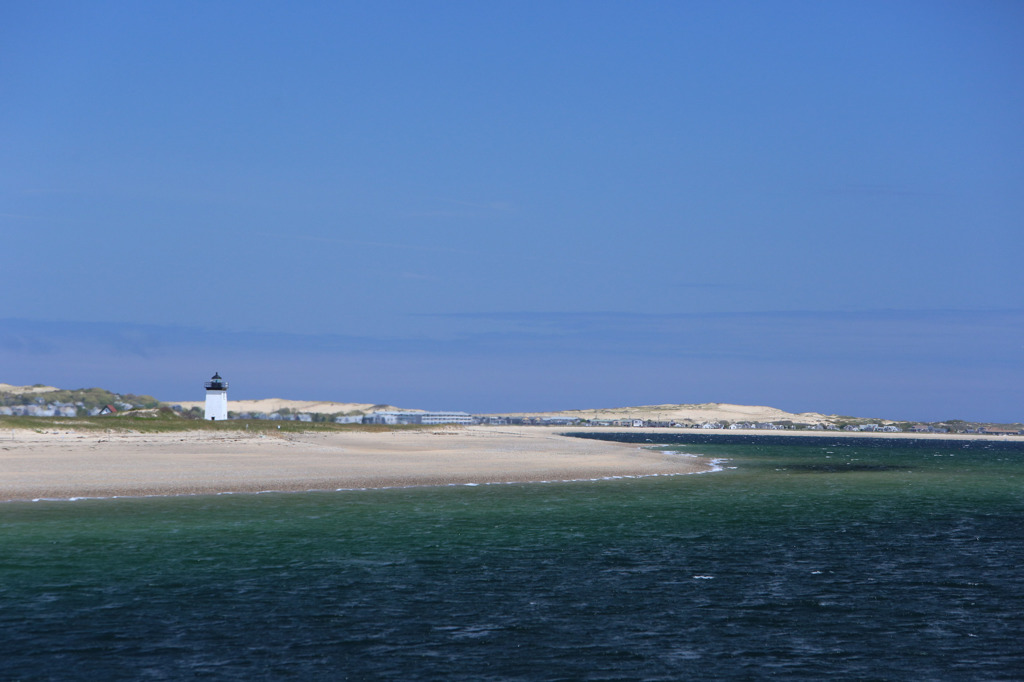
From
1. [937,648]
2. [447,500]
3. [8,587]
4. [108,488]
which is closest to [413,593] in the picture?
[8,587]

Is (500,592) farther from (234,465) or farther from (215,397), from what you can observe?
(215,397)

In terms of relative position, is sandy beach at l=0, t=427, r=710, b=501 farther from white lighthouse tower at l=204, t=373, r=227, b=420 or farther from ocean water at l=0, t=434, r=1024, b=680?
white lighthouse tower at l=204, t=373, r=227, b=420

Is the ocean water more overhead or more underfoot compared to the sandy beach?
more underfoot

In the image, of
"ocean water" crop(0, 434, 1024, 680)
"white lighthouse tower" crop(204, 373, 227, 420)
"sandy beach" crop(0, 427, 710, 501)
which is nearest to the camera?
"ocean water" crop(0, 434, 1024, 680)

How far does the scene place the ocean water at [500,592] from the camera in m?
15.2

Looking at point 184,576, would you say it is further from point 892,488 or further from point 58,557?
point 892,488

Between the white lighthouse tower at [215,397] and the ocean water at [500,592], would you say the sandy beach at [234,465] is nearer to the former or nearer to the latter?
the ocean water at [500,592]

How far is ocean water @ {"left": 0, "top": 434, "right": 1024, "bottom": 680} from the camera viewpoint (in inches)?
599

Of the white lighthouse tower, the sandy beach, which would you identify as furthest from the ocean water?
the white lighthouse tower

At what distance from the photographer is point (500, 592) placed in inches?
811

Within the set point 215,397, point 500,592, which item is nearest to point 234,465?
point 500,592

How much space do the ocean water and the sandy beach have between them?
200 inches

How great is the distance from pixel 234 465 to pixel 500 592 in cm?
3447

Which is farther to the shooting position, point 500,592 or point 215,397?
point 215,397
